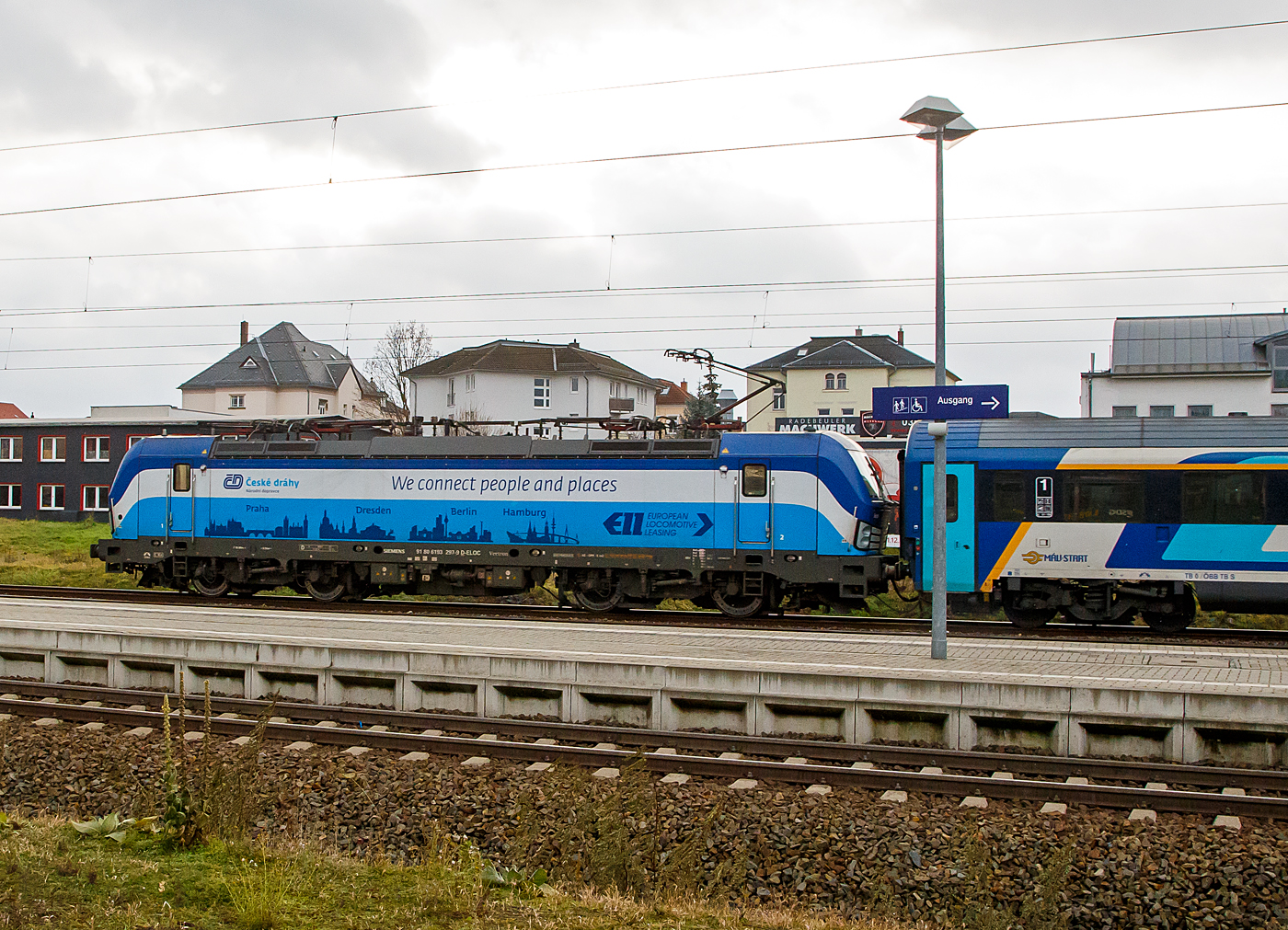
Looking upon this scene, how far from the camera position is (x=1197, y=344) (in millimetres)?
47219

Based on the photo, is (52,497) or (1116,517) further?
(52,497)

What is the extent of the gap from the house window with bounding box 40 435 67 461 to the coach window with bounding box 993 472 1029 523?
47127mm

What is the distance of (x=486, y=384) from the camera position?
57.6 m

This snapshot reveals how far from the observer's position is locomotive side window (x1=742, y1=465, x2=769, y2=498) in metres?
18.4

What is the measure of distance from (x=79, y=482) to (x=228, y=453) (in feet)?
110

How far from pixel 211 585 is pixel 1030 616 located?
1635 centimetres

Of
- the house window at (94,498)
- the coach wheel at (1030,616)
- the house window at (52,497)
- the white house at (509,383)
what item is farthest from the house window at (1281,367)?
the house window at (52,497)

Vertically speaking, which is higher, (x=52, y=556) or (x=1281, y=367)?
(x=1281, y=367)

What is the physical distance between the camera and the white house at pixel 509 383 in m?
57.6

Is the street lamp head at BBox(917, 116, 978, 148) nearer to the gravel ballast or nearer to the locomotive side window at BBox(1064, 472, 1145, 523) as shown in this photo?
the locomotive side window at BBox(1064, 472, 1145, 523)

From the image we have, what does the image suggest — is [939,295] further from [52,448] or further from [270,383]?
[270,383]

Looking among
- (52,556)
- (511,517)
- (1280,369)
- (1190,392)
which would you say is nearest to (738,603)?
(511,517)

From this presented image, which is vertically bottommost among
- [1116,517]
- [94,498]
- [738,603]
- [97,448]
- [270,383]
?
[738,603]

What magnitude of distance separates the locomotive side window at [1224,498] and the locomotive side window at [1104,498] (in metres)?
0.65
